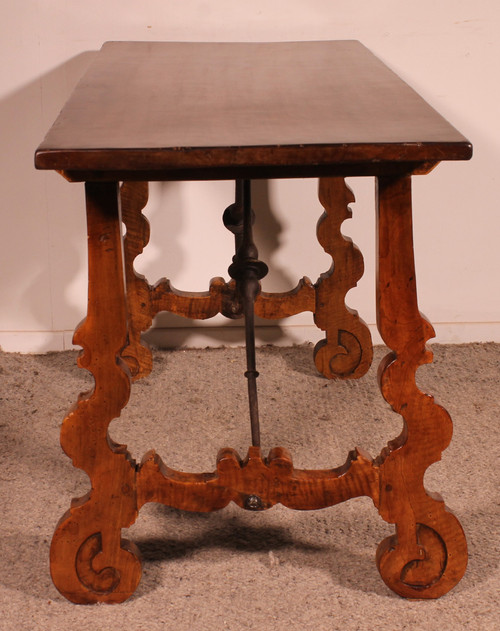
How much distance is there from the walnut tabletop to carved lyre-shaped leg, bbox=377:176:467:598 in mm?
74

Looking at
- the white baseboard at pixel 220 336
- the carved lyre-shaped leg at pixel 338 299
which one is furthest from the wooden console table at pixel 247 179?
the white baseboard at pixel 220 336

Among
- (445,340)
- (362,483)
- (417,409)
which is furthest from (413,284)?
(445,340)

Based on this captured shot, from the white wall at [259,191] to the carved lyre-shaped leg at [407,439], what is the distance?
0.76 m

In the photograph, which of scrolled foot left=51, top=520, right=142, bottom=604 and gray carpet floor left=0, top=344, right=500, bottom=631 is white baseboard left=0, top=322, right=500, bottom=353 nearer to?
gray carpet floor left=0, top=344, right=500, bottom=631

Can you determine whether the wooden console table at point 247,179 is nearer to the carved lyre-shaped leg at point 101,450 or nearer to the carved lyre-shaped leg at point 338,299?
the carved lyre-shaped leg at point 101,450

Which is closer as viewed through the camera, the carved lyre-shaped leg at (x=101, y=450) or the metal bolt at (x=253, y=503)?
the carved lyre-shaped leg at (x=101, y=450)

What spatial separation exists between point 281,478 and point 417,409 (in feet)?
0.59

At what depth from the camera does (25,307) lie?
176 centimetres

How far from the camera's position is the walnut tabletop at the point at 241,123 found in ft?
2.72

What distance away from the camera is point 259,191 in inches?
66.3

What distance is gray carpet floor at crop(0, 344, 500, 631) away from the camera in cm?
101

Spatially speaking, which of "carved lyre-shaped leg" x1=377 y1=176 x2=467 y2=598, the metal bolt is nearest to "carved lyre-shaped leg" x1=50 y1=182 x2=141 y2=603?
the metal bolt

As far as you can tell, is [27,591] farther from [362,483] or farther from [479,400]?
[479,400]

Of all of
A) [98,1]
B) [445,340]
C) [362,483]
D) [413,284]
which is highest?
[98,1]
